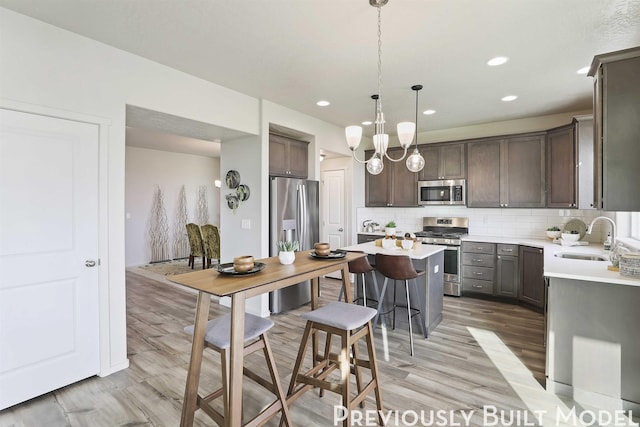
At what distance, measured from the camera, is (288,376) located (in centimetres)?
258

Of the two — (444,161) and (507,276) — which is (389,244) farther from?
(444,161)

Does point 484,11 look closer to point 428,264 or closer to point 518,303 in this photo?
point 428,264

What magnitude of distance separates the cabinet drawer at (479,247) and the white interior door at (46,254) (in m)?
4.69

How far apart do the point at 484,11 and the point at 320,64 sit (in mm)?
1412

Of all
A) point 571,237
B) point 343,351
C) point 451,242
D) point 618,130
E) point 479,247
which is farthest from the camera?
point 451,242

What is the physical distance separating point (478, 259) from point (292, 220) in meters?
2.88

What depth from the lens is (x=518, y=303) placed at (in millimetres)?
4422

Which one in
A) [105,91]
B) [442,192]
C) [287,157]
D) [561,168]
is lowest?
[442,192]

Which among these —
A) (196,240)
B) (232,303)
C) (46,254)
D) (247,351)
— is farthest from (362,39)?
(196,240)

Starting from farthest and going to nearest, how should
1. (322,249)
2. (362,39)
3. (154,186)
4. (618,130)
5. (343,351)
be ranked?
1. (154,186)
2. (362,39)
3. (322,249)
4. (618,130)
5. (343,351)

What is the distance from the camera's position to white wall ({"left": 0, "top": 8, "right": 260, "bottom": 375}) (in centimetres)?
221

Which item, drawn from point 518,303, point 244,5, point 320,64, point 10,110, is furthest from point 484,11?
point 518,303

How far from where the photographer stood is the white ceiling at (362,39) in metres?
2.14

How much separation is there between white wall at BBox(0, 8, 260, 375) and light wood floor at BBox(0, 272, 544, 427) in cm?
37
